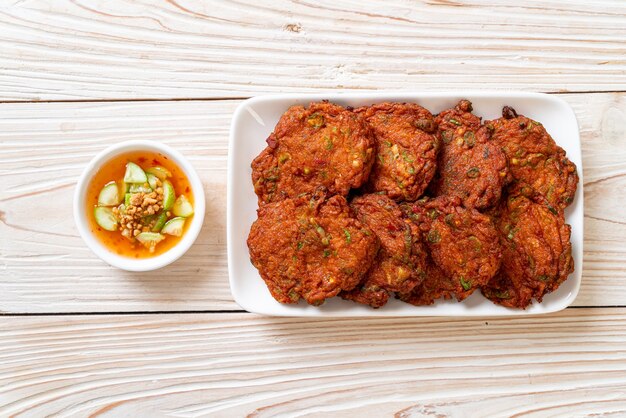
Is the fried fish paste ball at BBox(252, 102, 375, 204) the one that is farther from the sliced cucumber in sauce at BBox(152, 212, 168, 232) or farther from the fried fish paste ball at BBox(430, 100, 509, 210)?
the sliced cucumber in sauce at BBox(152, 212, 168, 232)

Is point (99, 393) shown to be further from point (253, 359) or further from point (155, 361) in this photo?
point (253, 359)

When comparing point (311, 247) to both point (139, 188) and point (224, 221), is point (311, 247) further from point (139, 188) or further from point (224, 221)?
point (139, 188)

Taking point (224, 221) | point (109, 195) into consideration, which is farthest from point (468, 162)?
point (109, 195)

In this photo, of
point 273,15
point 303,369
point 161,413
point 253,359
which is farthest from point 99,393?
point 273,15

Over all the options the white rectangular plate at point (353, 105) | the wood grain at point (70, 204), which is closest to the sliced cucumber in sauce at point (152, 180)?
the wood grain at point (70, 204)

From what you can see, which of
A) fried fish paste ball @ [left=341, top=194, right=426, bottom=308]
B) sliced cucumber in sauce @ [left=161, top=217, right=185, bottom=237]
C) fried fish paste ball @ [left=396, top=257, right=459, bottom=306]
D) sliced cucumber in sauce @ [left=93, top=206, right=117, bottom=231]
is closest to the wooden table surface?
sliced cucumber in sauce @ [left=161, top=217, right=185, bottom=237]

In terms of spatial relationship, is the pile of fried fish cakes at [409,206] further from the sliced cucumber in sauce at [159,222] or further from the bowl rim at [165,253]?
the sliced cucumber in sauce at [159,222]
